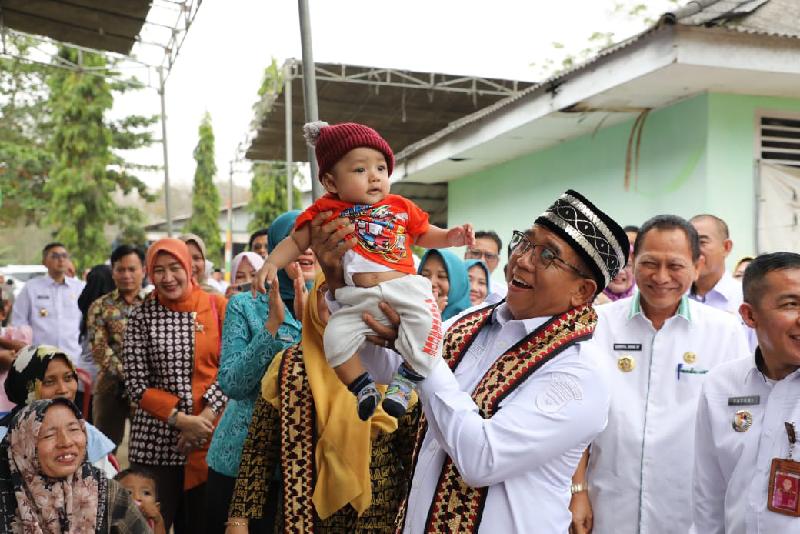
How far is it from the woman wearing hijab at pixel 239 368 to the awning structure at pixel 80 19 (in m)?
7.91

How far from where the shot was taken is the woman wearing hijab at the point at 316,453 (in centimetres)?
290

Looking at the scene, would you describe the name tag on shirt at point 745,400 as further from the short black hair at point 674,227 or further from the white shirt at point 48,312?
the white shirt at point 48,312

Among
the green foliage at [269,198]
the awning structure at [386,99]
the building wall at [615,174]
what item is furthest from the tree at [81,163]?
the building wall at [615,174]

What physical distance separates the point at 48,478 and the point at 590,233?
259 centimetres

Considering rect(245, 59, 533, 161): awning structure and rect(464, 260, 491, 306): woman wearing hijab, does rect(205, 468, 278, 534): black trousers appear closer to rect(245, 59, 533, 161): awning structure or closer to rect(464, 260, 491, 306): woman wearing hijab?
rect(464, 260, 491, 306): woman wearing hijab

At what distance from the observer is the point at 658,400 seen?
323cm

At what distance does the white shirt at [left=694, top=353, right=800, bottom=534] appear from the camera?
2482 mm

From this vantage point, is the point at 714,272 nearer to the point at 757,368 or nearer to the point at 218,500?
the point at 757,368

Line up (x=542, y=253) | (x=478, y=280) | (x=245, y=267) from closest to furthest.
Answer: (x=542, y=253), (x=478, y=280), (x=245, y=267)

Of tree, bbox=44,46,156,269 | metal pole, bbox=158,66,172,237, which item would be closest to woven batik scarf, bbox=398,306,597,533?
metal pole, bbox=158,66,172,237

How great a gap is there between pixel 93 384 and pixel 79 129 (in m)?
21.6

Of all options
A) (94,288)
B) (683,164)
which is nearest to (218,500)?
(94,288)

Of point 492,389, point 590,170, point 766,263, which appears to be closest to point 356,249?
point 492,389

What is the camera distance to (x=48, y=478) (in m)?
3.48
